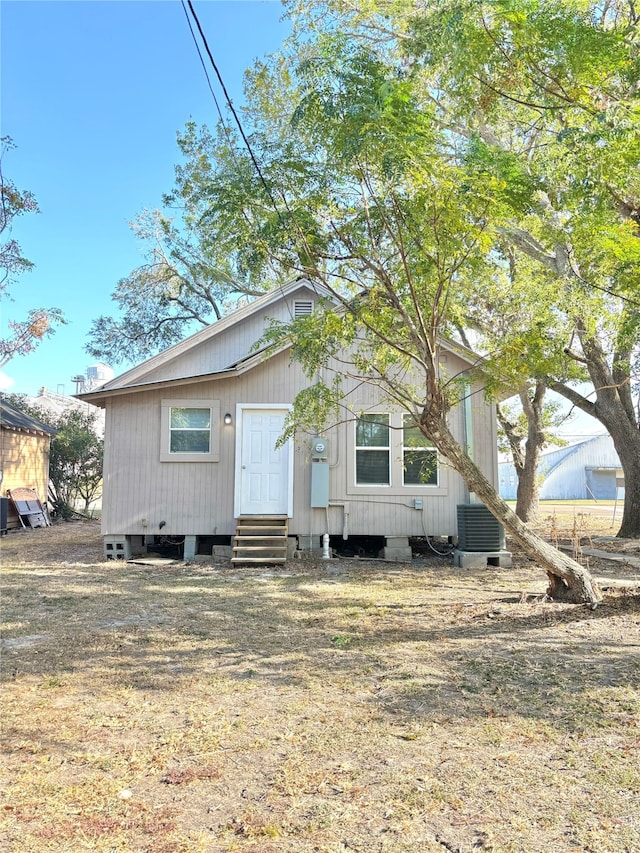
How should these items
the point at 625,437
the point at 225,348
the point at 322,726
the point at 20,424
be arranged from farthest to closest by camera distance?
the point at 20,424 < the point at 625,437 < the point at 225,348 < the point at 322,726

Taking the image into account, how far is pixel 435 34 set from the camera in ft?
17.3

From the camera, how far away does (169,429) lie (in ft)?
33.4

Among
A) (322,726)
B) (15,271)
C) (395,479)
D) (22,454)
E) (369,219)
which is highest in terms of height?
(15,271)

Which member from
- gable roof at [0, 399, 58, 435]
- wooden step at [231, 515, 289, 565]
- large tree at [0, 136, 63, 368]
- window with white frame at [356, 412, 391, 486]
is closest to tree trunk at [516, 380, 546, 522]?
window with white frame at [356, 412, 391, 486]

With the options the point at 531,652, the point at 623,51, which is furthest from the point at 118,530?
the point at 623,51

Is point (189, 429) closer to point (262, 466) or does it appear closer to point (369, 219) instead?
point (262, 466)

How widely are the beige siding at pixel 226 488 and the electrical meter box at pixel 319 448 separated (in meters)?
0.13

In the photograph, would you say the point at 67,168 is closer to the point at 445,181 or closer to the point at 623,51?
the point at 445,181

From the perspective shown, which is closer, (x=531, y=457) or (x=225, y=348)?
(x=225, y=348)

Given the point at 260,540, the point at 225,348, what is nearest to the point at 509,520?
the point at 260,540

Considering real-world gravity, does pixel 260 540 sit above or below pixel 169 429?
below

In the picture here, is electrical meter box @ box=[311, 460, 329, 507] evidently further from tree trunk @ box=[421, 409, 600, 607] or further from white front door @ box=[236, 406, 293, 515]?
tree trunk @ box=[421, 409, 600, 607]

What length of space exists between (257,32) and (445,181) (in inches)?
209

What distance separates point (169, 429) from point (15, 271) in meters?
4.59
